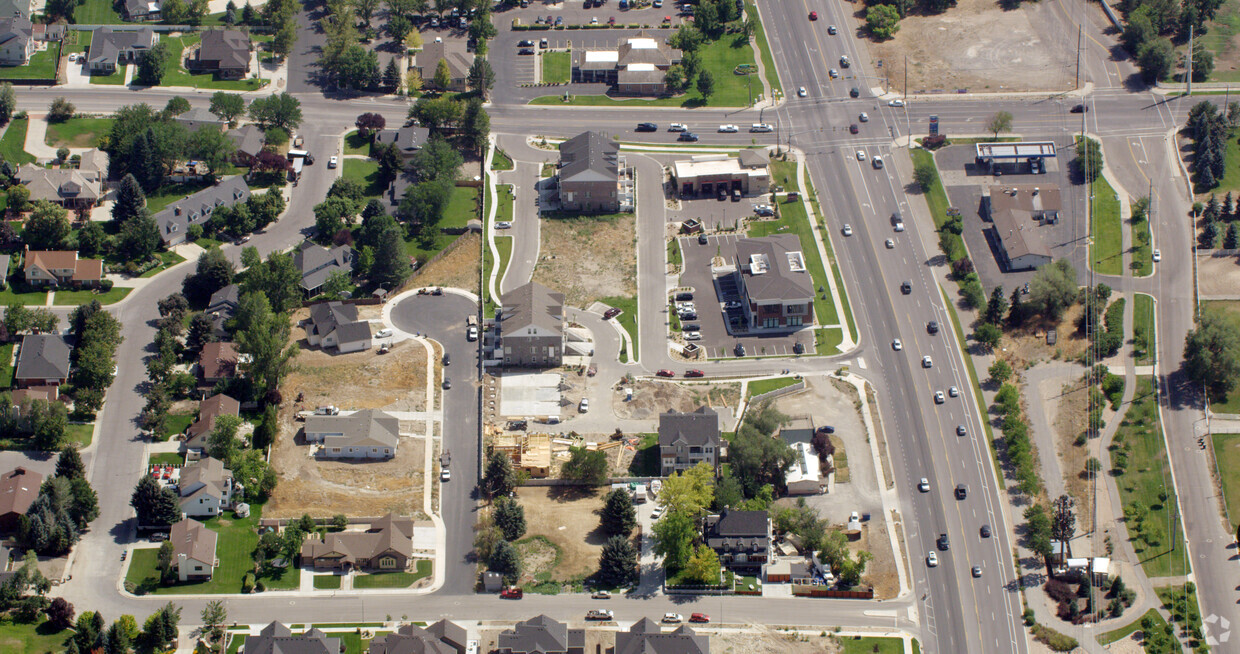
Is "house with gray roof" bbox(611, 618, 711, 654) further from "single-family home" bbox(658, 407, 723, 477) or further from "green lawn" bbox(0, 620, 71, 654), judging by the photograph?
"green lawn" bbox(0, 620, 71, 654)

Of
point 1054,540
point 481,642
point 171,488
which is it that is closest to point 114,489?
point 171,488

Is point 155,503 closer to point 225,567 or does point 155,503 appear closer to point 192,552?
point 192,552

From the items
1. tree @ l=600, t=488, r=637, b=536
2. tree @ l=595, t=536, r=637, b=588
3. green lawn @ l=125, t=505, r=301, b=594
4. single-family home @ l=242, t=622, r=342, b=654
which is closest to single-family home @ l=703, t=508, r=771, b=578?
tree @ l=600, t=488, r=637, b=536

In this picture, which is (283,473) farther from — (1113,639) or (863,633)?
(1113,639)

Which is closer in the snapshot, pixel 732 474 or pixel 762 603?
pixel 762 603

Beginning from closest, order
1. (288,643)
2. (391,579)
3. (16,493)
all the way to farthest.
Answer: (288,643), (391,579), (16,493)

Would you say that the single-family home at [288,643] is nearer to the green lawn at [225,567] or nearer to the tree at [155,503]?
the green lawn at [225,567]

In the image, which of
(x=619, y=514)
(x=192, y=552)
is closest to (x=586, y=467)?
(x=619, y=514)
